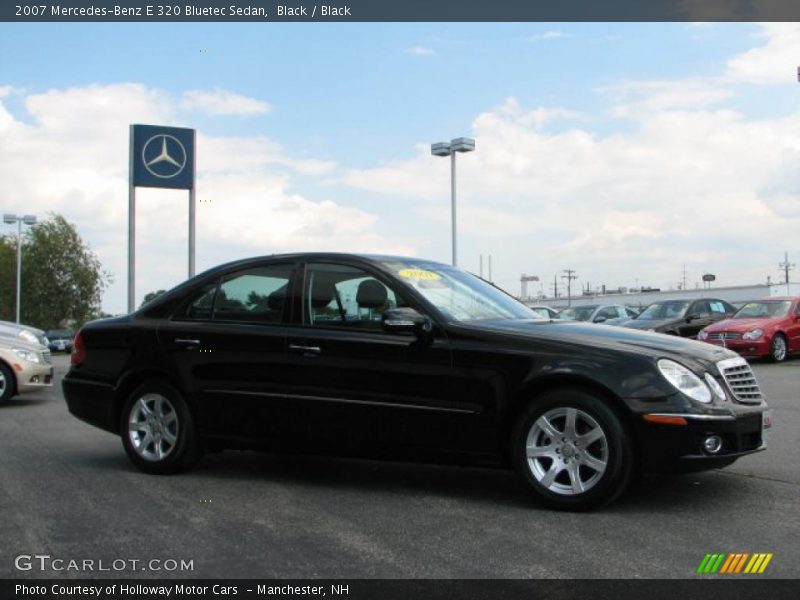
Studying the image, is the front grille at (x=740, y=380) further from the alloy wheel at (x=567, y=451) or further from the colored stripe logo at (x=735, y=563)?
the colored stripe logo at (x=735, y=563)

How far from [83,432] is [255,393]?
3.62 m

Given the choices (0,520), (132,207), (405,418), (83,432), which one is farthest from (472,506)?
(132,207)

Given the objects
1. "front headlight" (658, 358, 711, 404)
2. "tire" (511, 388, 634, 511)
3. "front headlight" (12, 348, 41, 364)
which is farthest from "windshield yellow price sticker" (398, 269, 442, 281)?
"front headlight" (12, 348, 41, 364)

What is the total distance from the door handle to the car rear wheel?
7.34 meters

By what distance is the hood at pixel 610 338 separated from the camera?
537 centimetres

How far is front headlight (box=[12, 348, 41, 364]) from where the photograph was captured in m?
12.3

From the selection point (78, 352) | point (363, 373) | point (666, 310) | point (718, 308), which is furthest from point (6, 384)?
point (718, 308)

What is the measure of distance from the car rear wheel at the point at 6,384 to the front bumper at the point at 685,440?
370 inches

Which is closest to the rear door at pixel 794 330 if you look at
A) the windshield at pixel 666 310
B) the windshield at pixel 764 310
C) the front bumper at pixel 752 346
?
the windshield at pixel 764 310

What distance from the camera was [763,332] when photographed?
18812 mm

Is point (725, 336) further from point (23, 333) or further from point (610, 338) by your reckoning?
point (610, 338)

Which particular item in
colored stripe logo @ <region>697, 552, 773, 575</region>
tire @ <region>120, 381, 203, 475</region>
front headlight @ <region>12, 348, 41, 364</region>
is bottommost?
colored stripe logo @ <region>697, 552, 773, 575</region>

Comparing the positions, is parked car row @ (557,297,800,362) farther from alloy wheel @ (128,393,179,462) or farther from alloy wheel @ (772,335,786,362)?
alloy wheel @ (128,393,179,462)

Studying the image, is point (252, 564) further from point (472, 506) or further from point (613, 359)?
point (613, 359)
